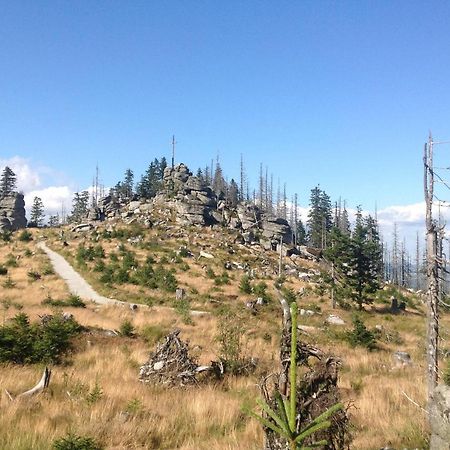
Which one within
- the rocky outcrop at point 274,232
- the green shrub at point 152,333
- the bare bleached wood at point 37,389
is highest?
the rocky outcrop at point 274,232

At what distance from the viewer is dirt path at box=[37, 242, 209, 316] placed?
25.6 m

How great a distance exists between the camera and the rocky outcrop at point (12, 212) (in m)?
80.8

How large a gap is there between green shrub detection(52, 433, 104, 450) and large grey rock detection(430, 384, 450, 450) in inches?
156

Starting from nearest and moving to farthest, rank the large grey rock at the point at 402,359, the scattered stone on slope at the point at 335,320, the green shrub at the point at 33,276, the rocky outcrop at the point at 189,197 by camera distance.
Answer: the large grey rock at the point at 402,359 → the scattered stone on slope at the point at 335,320 → the green shrub at the point at 33,276 → the rocky outcrop at the point at 189,197

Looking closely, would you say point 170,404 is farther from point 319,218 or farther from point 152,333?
point 319,218

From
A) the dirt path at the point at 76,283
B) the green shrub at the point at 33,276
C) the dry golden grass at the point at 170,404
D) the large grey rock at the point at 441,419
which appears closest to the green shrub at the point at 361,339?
the dry golden grass at the point at 170,404

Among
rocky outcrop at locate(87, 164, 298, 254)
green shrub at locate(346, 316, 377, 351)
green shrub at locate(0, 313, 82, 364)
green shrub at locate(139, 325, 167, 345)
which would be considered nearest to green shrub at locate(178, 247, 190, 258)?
rocky outcrop at locate(87, 164, 298, 254)

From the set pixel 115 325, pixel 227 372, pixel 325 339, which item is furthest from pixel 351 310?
pixel 227 372

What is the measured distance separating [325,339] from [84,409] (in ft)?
40.4

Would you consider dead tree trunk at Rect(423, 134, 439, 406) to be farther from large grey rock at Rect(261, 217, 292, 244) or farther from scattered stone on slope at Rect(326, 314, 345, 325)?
large grey rock at Rect(261, 217, 292, 244)

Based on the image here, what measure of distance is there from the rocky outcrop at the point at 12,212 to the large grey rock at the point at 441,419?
88030mm

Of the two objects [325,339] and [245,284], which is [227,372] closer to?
[325,339]

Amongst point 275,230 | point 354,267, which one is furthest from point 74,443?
point 275,230

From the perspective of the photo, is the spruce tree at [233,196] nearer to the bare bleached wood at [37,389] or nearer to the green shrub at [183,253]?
the green shrub at [183,253]
